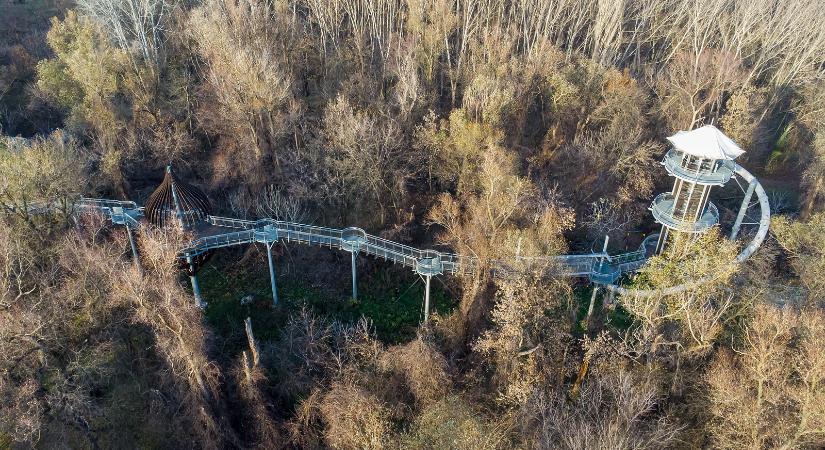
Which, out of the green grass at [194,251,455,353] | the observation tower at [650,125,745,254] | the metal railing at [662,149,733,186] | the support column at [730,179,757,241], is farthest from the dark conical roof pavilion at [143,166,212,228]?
the support column at [730,179,757,241]

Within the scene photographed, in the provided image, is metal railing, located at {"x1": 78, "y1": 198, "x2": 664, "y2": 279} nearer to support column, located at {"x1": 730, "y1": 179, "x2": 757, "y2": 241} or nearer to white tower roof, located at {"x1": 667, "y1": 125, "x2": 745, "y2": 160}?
white tower roof, located at {"x1": 667, "y1": 125, "x2": 745, "y2": 160}

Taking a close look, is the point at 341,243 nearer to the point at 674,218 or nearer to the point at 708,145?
the point at 674,218

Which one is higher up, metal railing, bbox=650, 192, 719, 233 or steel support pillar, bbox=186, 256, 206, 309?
metal railing, bbox=650, 192, 719, 233

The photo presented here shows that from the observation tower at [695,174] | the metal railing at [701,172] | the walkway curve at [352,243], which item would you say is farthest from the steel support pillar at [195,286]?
the metal railing at [701,172]

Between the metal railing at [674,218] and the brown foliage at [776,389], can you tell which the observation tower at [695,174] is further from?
the brown foliage at [776,389]

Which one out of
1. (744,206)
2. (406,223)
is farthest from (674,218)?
(406,223)

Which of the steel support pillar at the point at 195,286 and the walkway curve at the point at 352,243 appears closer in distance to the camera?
the walkway curve at the point at 352,243

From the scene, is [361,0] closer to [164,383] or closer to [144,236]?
[144,236]
